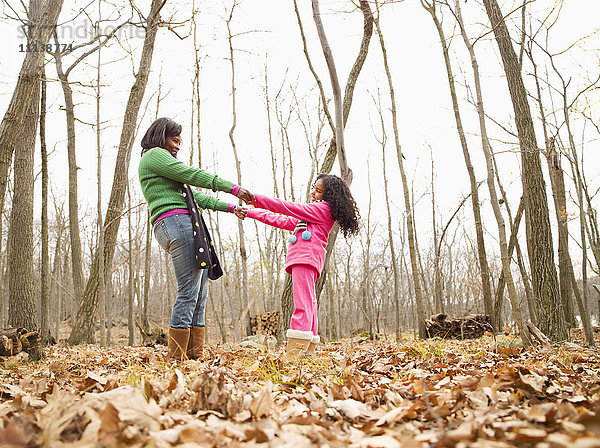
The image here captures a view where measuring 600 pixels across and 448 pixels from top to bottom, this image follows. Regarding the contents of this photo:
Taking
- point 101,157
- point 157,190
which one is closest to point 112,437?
point 157,190

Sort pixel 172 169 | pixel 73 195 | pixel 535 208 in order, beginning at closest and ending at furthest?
pixel 172 169 < pixel 535 208 < pixel 73 195

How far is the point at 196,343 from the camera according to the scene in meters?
3.50

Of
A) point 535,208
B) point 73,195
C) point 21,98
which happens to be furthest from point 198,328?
point 73,195

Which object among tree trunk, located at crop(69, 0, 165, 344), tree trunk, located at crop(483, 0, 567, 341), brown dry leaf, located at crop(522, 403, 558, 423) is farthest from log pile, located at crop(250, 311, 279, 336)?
brown dry leaf, located at crop(522, 403, 558, 423)

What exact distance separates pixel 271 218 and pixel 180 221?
887 mm

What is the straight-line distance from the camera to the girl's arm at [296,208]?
3.61 metres

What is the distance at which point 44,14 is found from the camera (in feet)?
14.0

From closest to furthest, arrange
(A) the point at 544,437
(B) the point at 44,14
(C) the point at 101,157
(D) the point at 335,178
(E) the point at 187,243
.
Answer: (A) the point at 544,437, (E) the point at 187,243, (D) the point at 335,178, (B) the point at 44,14, (C) the point at 101,157

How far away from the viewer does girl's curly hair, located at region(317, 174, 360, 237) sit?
379cm

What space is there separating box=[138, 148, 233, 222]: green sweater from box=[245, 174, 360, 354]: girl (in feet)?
1.72

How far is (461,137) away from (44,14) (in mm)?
6201

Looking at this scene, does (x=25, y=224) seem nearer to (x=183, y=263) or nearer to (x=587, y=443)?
(x=183, y=263)

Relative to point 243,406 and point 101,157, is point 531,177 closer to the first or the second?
point 243,406

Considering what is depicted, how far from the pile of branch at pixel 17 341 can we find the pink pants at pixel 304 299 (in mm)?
2709
